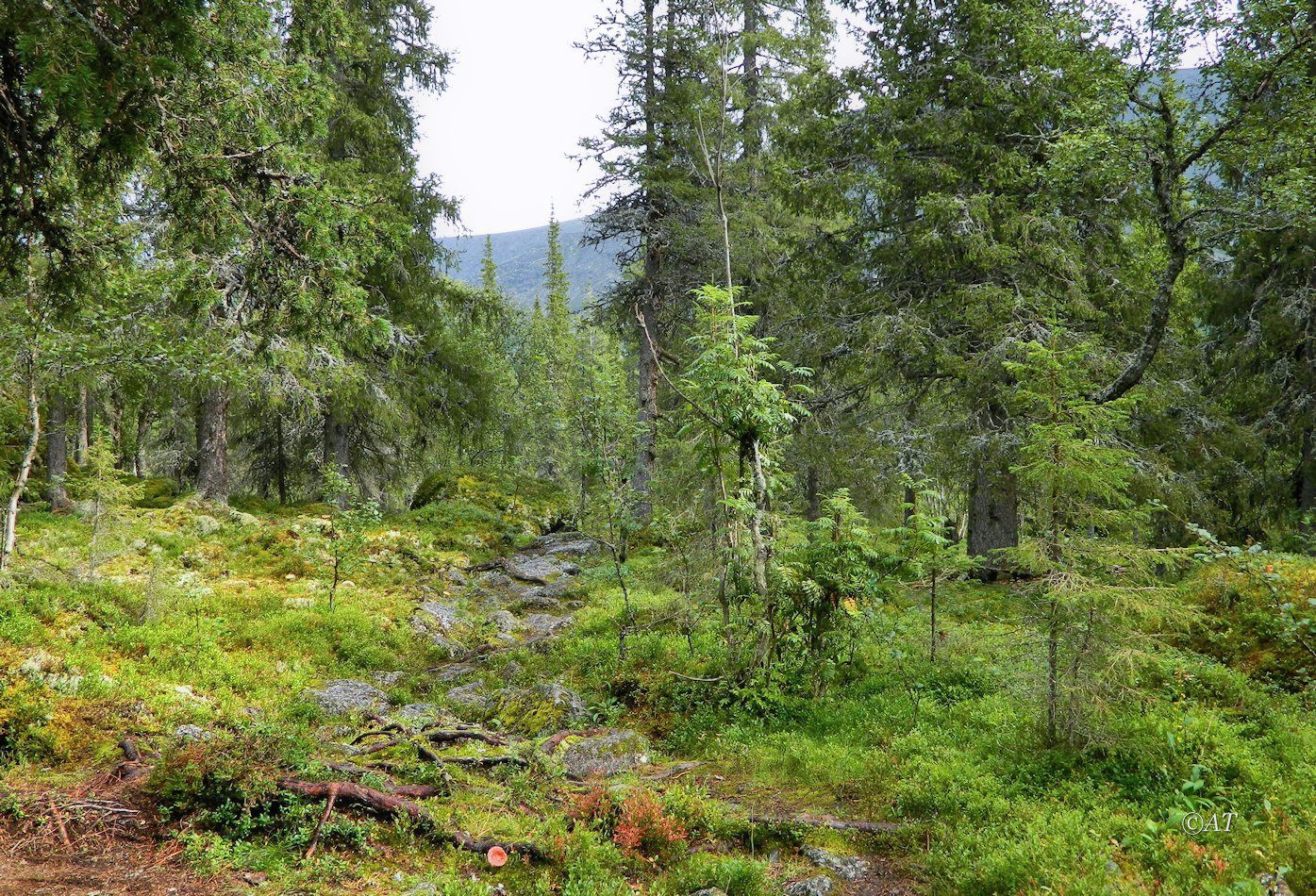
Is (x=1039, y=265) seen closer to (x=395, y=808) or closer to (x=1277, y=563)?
(x=1277, y=563)

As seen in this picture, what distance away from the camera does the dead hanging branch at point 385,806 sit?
4.84 metres

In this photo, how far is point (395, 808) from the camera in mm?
5070

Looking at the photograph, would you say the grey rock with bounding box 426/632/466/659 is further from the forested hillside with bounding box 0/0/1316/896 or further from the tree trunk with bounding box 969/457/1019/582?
the tree trunk with bounding box 969/457/1019/582

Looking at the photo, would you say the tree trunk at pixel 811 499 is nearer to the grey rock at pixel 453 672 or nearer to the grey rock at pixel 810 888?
the grey rock at pixel 453 672

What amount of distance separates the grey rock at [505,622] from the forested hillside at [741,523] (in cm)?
48

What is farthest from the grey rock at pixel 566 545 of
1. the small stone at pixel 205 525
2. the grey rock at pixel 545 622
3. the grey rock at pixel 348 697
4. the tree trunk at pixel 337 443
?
the grey rock at pixel 348 697

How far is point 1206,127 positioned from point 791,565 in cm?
715

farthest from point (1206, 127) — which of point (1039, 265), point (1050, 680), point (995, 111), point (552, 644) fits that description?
point (552, 644)

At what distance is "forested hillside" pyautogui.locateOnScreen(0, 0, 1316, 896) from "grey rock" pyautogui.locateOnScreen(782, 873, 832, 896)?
48mm

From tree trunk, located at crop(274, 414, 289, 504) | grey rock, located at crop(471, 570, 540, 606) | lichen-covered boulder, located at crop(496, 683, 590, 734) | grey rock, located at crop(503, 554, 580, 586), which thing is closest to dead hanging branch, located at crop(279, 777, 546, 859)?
lichen-covered boulder, located at crop(496, 683, 590, 734)

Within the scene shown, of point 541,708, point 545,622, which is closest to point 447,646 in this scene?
point 545,622

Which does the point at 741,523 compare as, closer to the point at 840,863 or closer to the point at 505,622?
the point at 840,863

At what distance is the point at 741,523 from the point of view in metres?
7.99

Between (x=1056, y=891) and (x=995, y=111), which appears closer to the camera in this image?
(x=1056, y=891)
